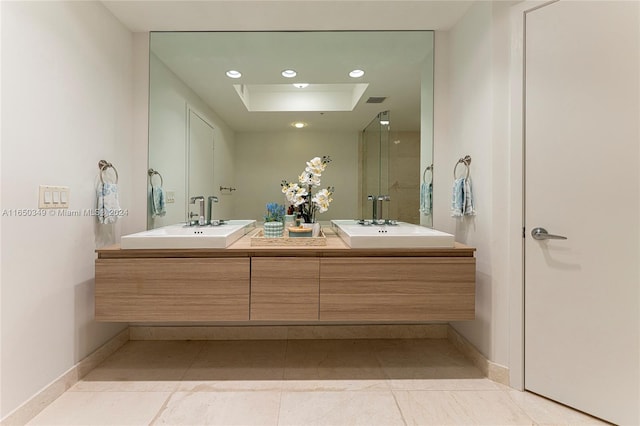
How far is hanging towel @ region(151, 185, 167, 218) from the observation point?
93.2 inches

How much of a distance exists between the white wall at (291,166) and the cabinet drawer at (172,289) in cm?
81

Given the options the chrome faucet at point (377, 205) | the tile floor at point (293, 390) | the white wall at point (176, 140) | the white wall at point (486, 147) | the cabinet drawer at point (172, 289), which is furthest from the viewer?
the chrome faucet at point (377, 205)

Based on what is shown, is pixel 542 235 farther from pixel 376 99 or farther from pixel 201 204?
pixel 201 204

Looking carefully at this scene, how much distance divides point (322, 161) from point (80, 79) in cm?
154

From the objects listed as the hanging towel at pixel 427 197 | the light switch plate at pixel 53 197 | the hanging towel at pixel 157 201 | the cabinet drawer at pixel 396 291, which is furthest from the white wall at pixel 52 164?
the hanging towel at pixel 427 197

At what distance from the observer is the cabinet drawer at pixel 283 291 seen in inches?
70.6

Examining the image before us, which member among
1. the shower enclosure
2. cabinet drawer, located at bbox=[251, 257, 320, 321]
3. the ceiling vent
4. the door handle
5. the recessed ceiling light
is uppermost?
the recessed ceiling light

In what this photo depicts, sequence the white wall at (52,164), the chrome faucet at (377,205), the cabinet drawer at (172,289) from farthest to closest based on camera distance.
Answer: the chrome faucet at (377,205) < the cabinet drawer at (172,289) < the white wall at (52,164)

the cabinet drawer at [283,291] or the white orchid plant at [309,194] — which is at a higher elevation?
the white orchid plant at [309,194]

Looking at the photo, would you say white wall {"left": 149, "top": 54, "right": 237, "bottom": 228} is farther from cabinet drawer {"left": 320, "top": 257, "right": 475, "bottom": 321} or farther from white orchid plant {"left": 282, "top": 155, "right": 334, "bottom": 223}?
cabinet drawer {"left": 320, "top": 257, "right": 475, "bottom": 321}

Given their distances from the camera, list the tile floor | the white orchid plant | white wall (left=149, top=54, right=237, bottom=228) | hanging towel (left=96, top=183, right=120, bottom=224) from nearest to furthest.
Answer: the tile floor < hanging towel (left=96, top=183, right=120, bottom=224) < the white orchid plant < white wall (left=149, top=54, right=237, bottom=228)

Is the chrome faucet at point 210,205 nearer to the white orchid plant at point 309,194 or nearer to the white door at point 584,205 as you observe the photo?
the white orchid plant at point 309,194

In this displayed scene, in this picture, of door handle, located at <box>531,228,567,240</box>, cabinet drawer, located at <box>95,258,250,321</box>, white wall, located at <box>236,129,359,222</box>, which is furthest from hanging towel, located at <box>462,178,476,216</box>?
cabinet drawer, located at <box>95,258,250,321</box>

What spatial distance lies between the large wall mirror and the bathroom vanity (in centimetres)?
72
